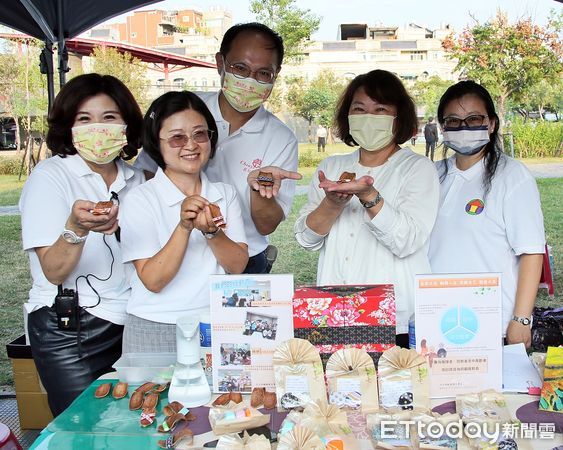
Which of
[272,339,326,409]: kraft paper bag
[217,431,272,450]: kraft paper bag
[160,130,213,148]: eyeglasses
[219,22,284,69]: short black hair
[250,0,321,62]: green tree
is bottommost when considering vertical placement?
[217,431,272,450]: kraft paper bag

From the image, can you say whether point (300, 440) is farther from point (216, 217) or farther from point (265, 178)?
point (265, 178)

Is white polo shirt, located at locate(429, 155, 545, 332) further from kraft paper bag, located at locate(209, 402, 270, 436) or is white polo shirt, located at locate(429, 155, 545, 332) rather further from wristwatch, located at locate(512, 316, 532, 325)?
kraft paper bag, located at locate(209, 402, 270, 436)

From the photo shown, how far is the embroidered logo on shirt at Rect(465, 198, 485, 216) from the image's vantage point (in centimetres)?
208

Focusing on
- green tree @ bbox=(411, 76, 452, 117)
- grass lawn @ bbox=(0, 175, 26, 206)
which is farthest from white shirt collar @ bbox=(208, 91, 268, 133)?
green tree @ bbox=(411, 76, 452, 117)

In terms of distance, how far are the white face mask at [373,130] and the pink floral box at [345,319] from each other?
714 mm

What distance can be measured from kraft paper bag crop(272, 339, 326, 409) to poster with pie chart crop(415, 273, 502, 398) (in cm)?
28

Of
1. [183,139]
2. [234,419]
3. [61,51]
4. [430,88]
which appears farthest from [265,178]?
[430,88]

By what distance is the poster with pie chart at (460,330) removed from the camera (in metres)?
1.39

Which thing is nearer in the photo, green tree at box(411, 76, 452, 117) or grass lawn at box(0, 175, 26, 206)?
grass lawn at box(0, 175, 26, 206)

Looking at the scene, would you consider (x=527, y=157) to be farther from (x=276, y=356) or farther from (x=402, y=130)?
(x=276, y=356)

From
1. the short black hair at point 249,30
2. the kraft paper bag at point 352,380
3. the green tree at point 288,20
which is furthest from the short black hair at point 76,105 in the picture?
the green tree at point 288,20

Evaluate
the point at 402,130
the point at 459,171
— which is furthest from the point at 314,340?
the point at 459,171

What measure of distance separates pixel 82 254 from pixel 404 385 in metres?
1.12

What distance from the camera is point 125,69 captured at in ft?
36.3
